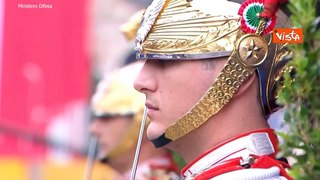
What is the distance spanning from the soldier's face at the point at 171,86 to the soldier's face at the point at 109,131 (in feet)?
8.28

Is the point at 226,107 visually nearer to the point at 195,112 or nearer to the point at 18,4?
the point at 195,112

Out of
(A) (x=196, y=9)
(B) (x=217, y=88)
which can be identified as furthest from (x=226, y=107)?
(A) (x=196, y=9)

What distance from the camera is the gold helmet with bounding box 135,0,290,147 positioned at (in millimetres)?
3023

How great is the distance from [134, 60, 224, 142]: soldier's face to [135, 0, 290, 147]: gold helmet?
0.06 ft

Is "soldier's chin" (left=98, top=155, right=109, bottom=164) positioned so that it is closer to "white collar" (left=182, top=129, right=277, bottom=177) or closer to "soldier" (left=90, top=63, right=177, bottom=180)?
"soldier" (left=90, top=63, right=177, bottom=180)

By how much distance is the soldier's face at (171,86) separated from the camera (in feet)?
9.96

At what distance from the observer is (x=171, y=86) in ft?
10.1

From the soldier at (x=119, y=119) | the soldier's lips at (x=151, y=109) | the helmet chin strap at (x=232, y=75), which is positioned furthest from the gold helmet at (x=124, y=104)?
the helmet chin strap at (x=232, y=75)

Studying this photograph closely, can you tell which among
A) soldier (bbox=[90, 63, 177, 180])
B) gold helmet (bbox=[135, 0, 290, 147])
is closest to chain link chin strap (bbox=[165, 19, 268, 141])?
gold helmet (bbox=[135, 0, 290, 147])

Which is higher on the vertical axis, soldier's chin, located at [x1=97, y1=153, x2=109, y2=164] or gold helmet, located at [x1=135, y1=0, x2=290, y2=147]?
gold helmet, located at [x1=135, y1=0, x2=290, y2=147]

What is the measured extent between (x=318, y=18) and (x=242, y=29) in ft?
1.60

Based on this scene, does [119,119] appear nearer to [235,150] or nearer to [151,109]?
[151,109]

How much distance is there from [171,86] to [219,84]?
13 centimetres

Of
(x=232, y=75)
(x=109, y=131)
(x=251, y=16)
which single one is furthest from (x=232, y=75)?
(x=109, y=131)
